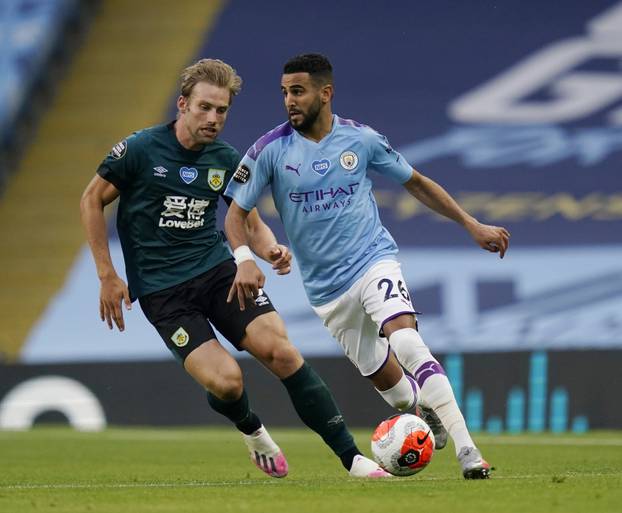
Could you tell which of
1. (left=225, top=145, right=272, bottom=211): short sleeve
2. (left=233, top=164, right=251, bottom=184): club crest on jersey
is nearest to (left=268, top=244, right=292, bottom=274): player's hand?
(left=225, top=145, right=272, bottom=211): short sleeve

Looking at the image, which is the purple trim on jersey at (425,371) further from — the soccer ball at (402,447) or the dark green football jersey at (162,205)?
the dark green football jersey at (162,205)

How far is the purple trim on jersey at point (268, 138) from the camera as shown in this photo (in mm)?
7000

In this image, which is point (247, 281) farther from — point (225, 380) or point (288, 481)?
point (288, 481)

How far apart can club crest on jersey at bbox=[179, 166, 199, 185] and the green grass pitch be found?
150 cm

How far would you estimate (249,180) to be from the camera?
6.91m

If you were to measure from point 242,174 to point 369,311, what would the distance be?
910 mm

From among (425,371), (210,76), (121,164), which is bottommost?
(425,371)

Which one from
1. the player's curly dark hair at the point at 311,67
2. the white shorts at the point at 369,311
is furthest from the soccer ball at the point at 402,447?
the player's curly dark hair at the point at 311,67

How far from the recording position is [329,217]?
7.01m

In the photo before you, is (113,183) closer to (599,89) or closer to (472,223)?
(472,223)

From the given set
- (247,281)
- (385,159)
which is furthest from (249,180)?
(385,159)

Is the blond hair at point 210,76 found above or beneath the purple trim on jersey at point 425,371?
above

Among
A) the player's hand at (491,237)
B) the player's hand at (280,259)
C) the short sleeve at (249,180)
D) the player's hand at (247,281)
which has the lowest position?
the player's hand at (247,281)

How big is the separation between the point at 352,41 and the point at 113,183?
41.7 feet
